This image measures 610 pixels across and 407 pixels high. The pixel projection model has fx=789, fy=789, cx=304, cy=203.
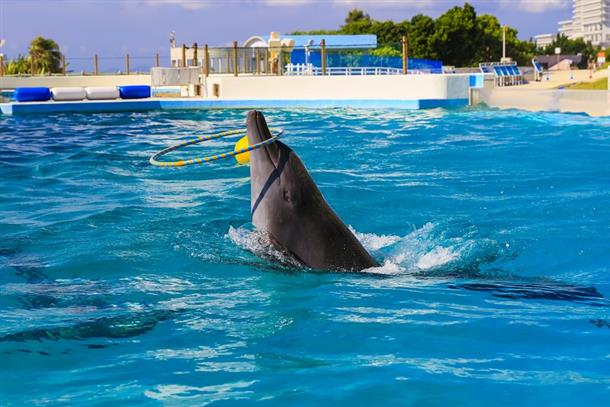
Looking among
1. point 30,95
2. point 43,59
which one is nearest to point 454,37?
point 43,59

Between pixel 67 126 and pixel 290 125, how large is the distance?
19.8 feet

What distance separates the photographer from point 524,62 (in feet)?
229

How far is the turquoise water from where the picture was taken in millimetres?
4004

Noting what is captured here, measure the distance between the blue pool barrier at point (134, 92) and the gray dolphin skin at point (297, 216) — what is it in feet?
72.2

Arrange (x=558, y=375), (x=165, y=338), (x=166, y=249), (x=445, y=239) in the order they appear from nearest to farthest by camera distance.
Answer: (x=558, y=375) < (x=165, y=338) < (x=166, y=249) < (x=445, y=239)

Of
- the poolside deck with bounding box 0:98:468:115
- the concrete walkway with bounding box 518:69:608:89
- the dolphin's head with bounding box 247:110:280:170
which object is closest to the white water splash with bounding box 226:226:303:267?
the dolphin's head with bounding box 247:110:280:170

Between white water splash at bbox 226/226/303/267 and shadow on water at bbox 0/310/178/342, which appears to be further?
white water splash at bbox 226/226/303/267

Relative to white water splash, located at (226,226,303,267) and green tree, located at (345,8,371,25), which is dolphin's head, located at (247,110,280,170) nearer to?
white water splash, located at (226,226,303,267)

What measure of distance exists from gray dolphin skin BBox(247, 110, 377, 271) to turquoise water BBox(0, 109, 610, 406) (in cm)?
13

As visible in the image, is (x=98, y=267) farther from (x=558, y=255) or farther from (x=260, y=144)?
(x=558, y=255)

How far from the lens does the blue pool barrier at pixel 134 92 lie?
2692 cm

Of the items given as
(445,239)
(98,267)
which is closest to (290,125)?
(445,239)

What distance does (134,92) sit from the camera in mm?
27047

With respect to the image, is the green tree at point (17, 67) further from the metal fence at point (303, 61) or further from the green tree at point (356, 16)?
the green tree at point (356, 16)
